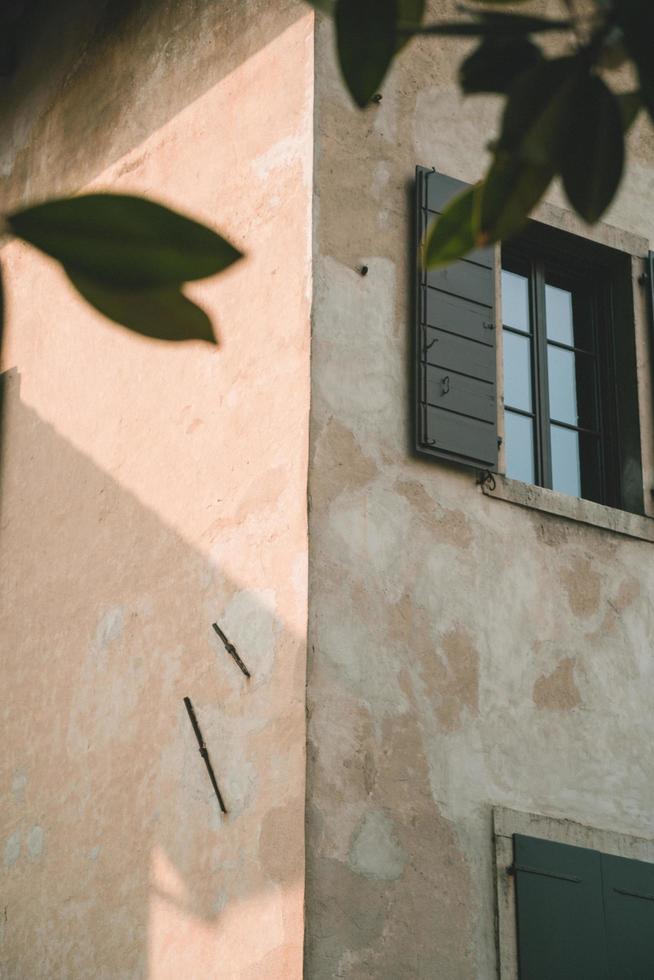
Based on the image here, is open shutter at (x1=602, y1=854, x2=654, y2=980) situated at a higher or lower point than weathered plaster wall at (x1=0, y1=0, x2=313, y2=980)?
lower

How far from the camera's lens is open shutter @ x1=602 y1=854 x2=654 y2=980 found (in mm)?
5855

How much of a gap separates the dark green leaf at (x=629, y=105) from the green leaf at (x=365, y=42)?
0.15 metres

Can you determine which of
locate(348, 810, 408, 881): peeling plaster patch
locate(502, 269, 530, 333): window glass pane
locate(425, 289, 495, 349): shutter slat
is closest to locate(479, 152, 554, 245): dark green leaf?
locate(348, 810, 408, 881): peeling plaster patch

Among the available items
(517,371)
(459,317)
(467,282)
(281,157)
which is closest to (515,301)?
(517,371)

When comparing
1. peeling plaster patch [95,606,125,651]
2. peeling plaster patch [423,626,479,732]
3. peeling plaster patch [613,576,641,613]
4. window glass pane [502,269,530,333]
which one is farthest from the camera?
window glass pane [502,269,530,333]

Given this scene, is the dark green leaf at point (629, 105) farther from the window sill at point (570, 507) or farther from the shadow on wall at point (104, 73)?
the shadow on wall at point (104, 73)

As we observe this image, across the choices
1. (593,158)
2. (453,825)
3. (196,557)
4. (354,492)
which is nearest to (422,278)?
(354,492)

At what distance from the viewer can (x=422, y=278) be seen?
6406 mm

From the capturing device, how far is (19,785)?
22.9 ft

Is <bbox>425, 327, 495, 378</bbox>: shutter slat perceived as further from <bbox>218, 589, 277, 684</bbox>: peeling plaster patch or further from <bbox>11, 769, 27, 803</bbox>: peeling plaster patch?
<bbox>11, 769, 27, 803</bbox>: peeling plaster patch

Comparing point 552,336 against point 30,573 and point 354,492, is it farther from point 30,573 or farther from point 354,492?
point 30,573

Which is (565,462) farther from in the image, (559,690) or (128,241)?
(128,241)

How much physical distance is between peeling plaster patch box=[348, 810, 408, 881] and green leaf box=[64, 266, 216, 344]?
470cm

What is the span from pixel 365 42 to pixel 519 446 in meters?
5.83
